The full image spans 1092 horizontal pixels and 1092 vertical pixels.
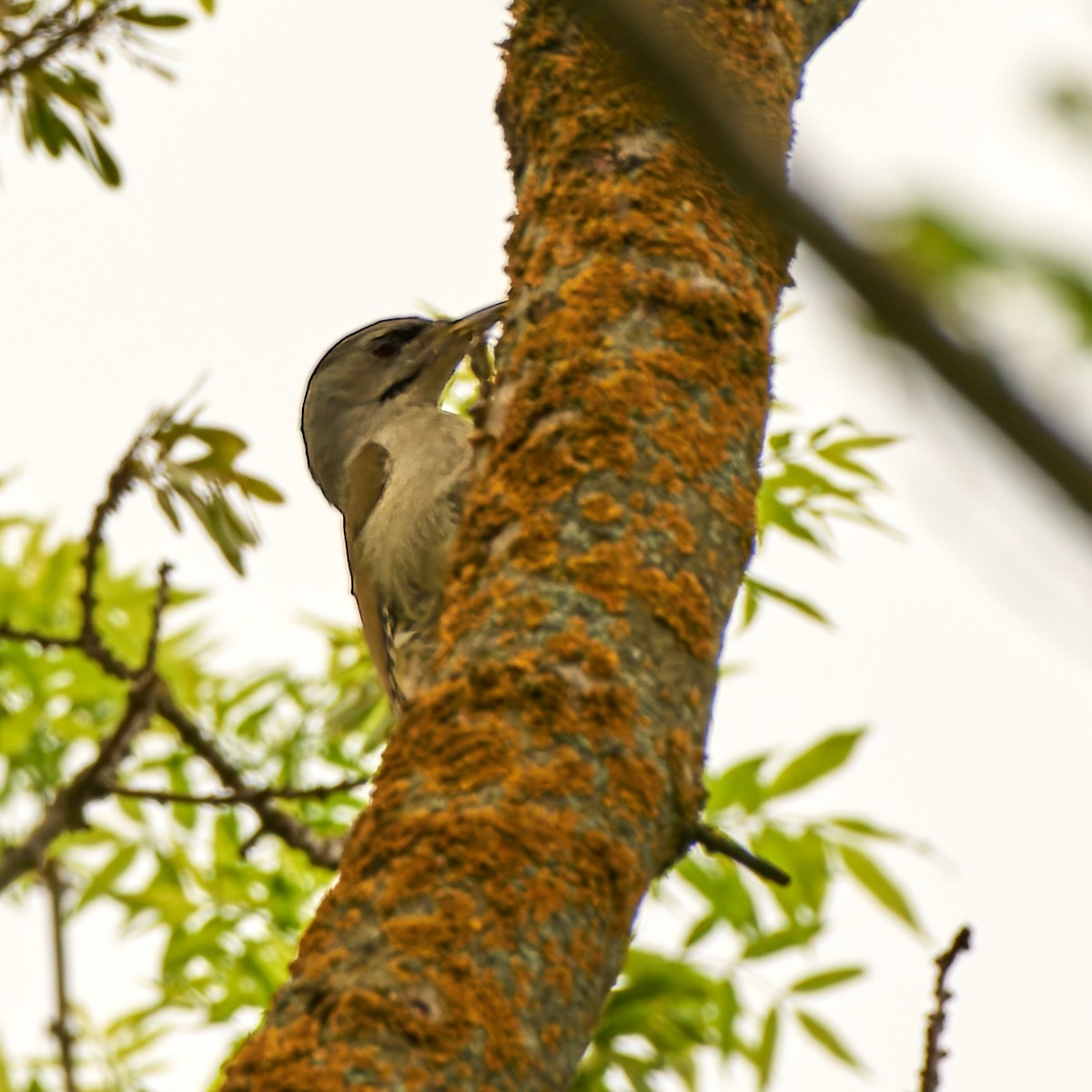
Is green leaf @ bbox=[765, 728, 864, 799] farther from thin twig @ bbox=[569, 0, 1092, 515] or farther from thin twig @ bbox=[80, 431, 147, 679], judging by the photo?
thin twig @ bbox=[569, 0, 1092, 515]

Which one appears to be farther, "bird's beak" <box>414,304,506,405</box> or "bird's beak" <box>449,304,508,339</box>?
"bird's beak" <box>414,304,506,405</box>

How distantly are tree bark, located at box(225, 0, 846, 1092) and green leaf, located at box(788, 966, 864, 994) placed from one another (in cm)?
Result: 176

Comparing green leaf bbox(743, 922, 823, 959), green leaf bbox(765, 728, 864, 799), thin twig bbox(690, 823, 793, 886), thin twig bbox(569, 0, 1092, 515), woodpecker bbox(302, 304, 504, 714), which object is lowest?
thin twig bbox(569, 0, 1092, 515)

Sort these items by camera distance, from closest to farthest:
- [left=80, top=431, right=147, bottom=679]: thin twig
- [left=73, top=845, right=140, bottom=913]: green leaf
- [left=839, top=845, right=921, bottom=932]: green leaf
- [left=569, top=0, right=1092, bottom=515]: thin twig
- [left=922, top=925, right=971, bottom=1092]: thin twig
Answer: [left=569, top=0, right=1092, bottom=515]: thin twig
[left=922, top=925, right=971, bottom=1092]: thin twig
[left=80, top=431, right=147, bottom=679]: thin twig
[left=839, top=845, right=921, bottom=932]: green leaf
[left=73, top=845, right=140, bottom=913]: green leaf

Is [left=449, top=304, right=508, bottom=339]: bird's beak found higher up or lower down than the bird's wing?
higher up

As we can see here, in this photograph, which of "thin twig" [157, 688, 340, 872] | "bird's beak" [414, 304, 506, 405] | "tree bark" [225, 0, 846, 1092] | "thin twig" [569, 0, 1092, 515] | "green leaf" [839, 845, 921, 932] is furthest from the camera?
"bird's beak" [414, 304, 506, 405]

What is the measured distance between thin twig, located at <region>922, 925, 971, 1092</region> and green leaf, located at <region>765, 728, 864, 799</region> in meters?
1.46

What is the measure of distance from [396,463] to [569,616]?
236 cm

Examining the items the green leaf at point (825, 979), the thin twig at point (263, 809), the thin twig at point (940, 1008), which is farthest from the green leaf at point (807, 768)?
the thin twig at point (940, 1008)

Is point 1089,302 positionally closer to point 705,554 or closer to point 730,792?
point 705,554

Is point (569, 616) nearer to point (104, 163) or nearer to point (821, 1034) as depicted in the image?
point (821, 1034)

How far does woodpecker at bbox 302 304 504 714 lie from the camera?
367cm

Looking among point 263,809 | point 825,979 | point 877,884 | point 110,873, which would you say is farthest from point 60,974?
point 877,884

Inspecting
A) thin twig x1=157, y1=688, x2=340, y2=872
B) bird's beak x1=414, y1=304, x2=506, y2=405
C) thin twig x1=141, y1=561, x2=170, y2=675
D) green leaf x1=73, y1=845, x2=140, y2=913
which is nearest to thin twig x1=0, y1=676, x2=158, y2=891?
thin twig x1=141, y1=561, x2=170, y2=675
